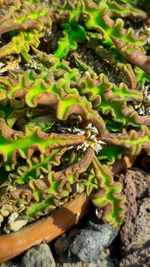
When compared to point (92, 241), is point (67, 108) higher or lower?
higher

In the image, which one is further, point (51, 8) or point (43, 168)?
point (51, 8)

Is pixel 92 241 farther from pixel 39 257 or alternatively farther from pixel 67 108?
pixel 67 108

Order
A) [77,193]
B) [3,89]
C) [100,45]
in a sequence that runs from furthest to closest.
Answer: [100,45] → [77,193] → [3,89]

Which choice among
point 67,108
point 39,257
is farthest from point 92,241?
point 67,108

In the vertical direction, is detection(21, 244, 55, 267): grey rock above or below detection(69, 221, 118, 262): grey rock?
below

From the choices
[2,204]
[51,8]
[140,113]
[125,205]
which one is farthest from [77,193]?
[51,8]

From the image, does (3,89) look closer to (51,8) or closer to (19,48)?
(19,48)

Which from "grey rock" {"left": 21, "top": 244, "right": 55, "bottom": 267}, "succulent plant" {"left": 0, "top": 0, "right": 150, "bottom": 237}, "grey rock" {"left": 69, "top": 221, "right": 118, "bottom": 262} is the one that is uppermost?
"succulent plant" {"left": 0, "top": 0, "right": 150, "bottom": 237}
